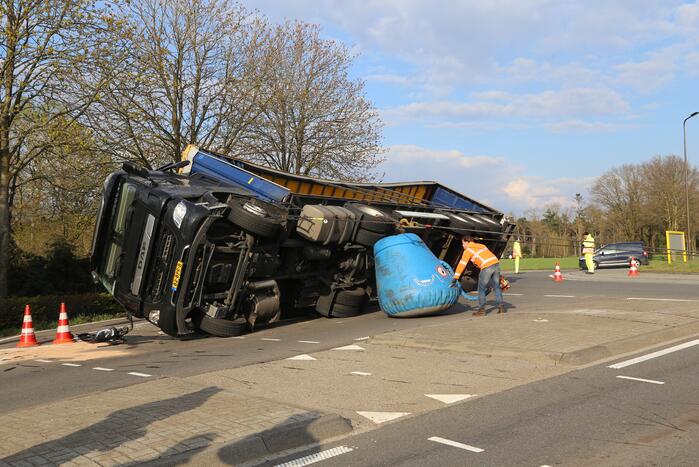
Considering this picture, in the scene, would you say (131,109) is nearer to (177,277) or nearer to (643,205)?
(177,277)

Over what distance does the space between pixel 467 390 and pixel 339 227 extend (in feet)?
17.4

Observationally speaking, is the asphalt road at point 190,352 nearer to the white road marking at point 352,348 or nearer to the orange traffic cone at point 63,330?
the white road marking at point 352,348

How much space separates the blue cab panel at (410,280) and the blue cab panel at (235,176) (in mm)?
2064

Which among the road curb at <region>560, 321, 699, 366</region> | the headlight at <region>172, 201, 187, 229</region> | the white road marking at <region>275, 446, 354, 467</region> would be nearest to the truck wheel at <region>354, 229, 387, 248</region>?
the headlight at <region>172, 201, 187, 229</region>

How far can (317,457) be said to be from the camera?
14.4ft

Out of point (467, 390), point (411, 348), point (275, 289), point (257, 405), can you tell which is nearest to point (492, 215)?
point (275, 289)

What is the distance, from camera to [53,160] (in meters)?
19.8

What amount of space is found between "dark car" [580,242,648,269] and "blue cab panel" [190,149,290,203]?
2403 cm

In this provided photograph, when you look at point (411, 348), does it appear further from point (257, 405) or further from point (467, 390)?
point (257, 405)

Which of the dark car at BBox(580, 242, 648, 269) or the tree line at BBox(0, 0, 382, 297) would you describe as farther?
the dark car at BBox(580, 242, 648, 269)

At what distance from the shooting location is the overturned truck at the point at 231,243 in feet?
31.3

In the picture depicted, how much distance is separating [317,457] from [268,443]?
1.22ft

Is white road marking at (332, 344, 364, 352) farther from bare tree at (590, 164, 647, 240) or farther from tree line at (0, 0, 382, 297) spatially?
bare tree at (590, 164, 647, 240)

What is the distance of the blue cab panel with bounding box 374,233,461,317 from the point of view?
11.0 m
